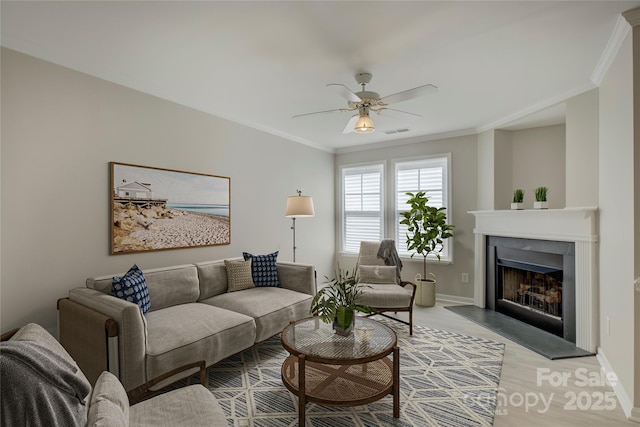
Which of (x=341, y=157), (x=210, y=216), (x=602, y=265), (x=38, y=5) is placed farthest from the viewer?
(x=341, y=157)

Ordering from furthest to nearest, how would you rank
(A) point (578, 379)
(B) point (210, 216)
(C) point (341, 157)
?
1. (C) point (341, 157)
2. (B) point (210, 216)
3. (A) point (578, 379)

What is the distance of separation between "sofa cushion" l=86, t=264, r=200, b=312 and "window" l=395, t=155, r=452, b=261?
11.5 feet

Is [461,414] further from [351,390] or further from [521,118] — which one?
[521,118]

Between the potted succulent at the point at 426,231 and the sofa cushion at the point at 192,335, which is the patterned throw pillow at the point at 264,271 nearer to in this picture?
the sofa cushion at the point at 192,335

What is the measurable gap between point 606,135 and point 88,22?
4.12m

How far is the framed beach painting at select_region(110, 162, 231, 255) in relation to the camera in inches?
119

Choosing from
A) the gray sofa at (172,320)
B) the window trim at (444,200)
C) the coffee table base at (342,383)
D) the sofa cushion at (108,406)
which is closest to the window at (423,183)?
the window trim at (444,200)

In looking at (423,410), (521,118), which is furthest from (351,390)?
(521,118)

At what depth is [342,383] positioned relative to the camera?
2293 mm

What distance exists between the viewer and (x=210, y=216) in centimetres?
384

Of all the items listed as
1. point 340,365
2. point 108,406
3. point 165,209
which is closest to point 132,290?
point 165,209

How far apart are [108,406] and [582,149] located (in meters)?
4.26

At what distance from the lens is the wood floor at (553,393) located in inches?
83.4

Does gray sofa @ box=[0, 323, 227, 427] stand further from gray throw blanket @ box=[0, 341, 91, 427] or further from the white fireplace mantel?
the white fireplace mantel
